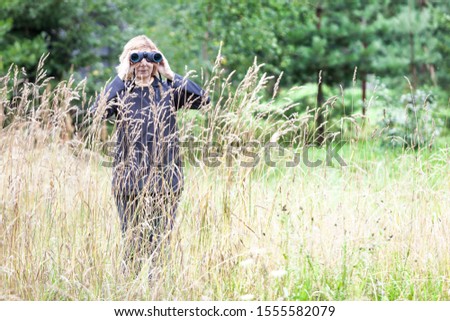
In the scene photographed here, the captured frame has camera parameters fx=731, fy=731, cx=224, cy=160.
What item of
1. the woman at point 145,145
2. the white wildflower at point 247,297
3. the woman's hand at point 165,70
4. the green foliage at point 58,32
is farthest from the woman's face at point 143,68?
the green foliage at point 58,32

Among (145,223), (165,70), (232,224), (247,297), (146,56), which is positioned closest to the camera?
(247,297)

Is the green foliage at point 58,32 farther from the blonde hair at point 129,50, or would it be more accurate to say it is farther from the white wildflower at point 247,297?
the white wildflower at point 247,297

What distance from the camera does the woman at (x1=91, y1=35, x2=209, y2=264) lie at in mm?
3812

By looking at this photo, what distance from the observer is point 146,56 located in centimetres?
418

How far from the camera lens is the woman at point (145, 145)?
12.5 ft

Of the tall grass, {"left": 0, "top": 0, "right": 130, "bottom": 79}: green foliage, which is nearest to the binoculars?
the tall grass

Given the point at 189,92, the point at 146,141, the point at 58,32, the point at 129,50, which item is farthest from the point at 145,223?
the point at 58,32

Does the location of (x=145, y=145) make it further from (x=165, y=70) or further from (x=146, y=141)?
(x=165, y=70)

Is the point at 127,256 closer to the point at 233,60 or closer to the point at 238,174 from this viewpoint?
the point at 238,174

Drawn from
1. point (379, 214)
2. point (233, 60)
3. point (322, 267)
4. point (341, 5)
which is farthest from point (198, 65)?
point (322, 267)

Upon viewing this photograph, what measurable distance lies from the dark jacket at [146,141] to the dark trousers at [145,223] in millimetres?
64

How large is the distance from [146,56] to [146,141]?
506 mm
